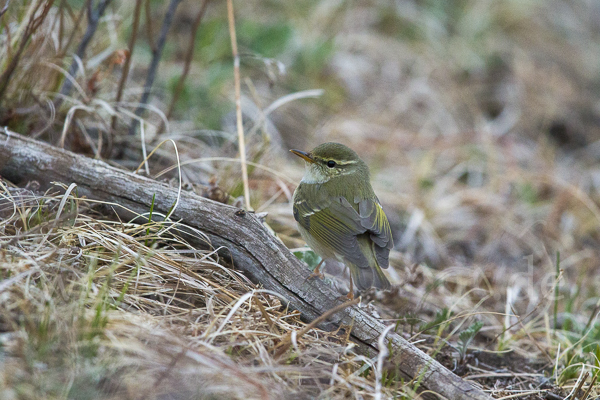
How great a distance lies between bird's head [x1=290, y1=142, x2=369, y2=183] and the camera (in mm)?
4031

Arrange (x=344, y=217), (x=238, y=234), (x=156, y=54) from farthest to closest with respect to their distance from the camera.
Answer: (x=156, y=54) → (x=344, y=217) → (x=238, y=234)

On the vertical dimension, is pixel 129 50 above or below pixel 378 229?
above

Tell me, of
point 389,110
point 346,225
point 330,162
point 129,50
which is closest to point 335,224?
point 346,225

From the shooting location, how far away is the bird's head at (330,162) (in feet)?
Result: 13.2

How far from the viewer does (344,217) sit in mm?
3572

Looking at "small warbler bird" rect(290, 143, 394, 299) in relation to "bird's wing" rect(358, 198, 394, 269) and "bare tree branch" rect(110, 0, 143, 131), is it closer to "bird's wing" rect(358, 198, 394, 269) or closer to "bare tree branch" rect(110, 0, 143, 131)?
"bird's wing" rect(358, 198, 394, 269)

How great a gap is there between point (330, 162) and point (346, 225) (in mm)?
A: 706

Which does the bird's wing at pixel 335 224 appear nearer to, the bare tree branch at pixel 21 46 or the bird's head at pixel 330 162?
the bird's head at pixel 330 162

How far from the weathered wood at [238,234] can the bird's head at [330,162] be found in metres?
0.98

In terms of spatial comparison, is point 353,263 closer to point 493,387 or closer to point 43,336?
point 493,387

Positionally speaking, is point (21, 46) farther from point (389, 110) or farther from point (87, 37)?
point (389, 110)

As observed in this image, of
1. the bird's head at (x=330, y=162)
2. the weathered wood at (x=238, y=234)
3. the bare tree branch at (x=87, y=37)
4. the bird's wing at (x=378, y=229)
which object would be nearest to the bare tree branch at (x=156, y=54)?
the bare tree branch at (x=87, y=37)

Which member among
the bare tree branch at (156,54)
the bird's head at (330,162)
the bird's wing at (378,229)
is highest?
the bare tree branch at (156,54)

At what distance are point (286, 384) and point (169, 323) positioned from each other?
65 cm
